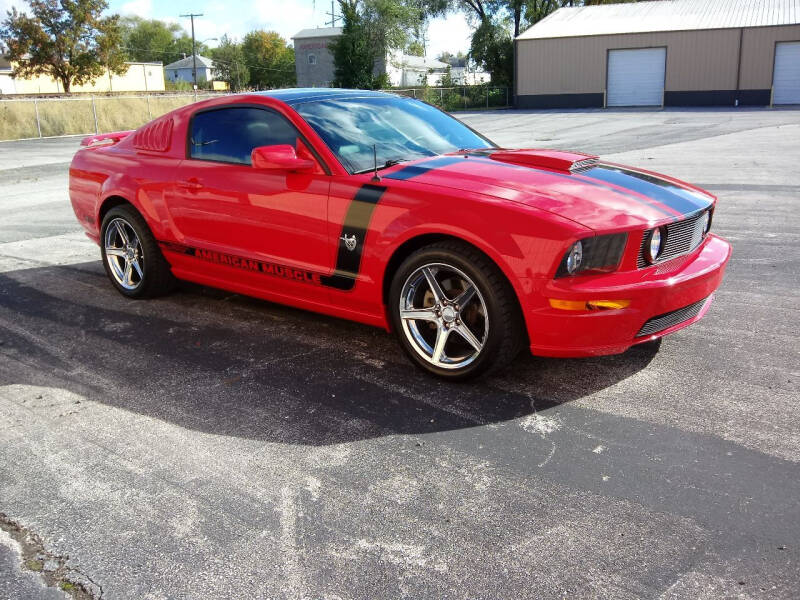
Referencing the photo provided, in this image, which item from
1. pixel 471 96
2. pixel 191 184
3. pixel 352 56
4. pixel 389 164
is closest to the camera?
pixel 389 164

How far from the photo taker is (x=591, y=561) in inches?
99.1

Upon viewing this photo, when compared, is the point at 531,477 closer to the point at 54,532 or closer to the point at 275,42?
the point at 54,532

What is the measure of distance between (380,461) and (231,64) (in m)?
100

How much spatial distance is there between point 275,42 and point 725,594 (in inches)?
4415

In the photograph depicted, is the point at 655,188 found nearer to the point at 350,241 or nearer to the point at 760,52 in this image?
the point at 350,241

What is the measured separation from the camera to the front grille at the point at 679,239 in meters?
3.67

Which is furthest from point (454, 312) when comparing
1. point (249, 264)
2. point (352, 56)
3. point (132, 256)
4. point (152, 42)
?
point (152, 42)

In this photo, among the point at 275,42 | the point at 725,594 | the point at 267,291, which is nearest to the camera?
the point at 725,594

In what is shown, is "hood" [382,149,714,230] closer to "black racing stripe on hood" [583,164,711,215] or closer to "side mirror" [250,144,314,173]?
"black racing stripe on hood" [583,164,711,215]

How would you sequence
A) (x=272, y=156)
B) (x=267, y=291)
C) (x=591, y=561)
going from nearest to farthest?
(x=591, y=561)
(x=272, y=156)
(x=267, y=291)

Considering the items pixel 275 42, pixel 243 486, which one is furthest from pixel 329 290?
pixel 275 42

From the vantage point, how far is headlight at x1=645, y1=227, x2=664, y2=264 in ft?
12.1

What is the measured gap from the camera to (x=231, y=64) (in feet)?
316

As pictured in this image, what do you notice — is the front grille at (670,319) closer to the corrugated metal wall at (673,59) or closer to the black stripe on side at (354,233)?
the black stripe on side at (354,233)
